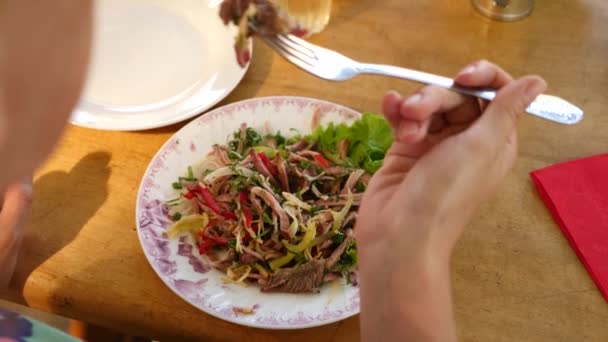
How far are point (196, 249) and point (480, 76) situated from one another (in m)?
0.51

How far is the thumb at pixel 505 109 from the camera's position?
0.69 meters

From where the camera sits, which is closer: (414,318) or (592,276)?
(414,318)

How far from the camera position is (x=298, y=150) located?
1.05m

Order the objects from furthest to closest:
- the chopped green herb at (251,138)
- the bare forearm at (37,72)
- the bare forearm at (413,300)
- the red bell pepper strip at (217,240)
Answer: the chopped green herb at (251,138), the red bell pepper strip at (217,240), the bare forearm at (413,300), the bare forearm at (37,72)

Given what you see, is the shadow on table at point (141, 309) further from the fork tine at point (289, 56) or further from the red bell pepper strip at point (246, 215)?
the fork tine at point (289, 56)

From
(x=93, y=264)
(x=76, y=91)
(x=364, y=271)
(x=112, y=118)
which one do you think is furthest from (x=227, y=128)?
(x=76, y=91)

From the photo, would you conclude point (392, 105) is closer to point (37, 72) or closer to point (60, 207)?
point (37, 72)

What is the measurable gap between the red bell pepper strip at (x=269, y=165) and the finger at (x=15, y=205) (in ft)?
1.25

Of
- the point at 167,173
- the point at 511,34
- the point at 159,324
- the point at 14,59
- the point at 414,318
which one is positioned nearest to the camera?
the point at 14,59

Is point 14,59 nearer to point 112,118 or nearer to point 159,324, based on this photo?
point 159,324

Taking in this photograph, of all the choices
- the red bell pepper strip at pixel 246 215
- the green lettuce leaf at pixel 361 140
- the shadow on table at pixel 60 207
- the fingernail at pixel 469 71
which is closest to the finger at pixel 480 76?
the fingernail at pixel 469 71

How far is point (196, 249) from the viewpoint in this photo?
3.07 feet

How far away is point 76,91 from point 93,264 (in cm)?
50

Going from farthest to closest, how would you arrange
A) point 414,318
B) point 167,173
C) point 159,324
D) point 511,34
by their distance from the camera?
point 511,34
point 167,173
point 159,324
point 414,318
